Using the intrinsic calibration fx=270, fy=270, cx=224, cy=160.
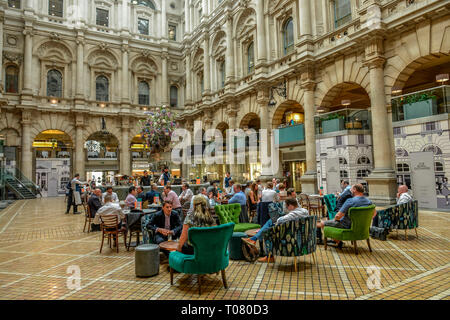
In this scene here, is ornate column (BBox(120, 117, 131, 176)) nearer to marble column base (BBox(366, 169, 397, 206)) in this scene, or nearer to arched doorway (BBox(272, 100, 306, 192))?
arched doorway (BBox(272, 100, 306, 192))

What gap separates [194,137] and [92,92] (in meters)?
9.80

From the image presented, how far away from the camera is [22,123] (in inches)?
805

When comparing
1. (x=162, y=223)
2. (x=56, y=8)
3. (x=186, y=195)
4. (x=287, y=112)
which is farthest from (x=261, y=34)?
(x=56, y=8)

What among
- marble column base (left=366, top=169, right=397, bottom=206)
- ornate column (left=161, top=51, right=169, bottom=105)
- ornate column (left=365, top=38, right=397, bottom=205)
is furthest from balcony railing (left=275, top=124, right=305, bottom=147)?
ornate column (left=161, top=51, right=169, bottom=105)

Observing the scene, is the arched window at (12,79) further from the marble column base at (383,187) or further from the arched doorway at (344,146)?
the marble column base at (383,187)

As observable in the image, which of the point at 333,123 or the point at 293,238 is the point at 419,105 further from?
the point at 293,238

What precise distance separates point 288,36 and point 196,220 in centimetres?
1516

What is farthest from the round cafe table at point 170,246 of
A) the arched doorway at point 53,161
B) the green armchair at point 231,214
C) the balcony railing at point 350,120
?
the arched doorway at point 53,161

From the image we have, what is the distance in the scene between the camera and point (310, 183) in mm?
13133

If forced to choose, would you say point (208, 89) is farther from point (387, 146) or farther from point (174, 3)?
point (387, 146)

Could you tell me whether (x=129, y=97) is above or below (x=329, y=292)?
above

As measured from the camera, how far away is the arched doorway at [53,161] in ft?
68.5

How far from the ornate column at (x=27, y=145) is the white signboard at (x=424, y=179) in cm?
2400

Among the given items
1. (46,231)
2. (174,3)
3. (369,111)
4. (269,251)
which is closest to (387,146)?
(369,111)
